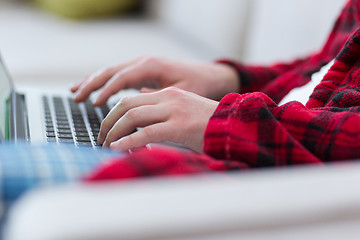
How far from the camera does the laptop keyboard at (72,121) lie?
24.2 inches

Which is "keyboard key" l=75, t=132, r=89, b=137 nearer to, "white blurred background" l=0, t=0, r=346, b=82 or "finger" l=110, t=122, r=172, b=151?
"finger" l=110, t=122, r=172, b=151

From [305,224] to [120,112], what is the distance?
25 centimetres

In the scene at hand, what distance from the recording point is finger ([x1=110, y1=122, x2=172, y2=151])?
18.9 inches

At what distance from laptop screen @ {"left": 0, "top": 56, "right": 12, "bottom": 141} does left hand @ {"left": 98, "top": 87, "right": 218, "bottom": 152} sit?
0.12m

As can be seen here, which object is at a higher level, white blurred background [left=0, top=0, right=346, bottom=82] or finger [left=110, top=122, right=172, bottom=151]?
finger [left=110, top=122, right=172, bottom=151]

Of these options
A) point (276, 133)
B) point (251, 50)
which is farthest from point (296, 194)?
point (251, 50)

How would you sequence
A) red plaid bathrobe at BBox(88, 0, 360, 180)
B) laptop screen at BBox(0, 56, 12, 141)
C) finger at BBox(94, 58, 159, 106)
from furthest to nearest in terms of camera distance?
1. finger at BBox(94, 58, 159, 106)
2. laptop screen at BBox(0, 56, 12, 141)
3. red plaid bathrobe at BBox(88, 0, 360, 180)

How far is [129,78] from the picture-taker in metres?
0.70

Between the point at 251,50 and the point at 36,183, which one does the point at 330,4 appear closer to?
the point at 251,50

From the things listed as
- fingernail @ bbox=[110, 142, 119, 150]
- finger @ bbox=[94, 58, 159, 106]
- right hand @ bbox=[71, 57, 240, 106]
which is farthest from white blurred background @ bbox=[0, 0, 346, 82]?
fingernail @ bbox=[110, 142, 119, 150]

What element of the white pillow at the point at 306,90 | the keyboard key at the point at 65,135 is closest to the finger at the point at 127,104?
the keyboard key at the point at 65,135

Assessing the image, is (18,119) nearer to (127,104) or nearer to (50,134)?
Answer: (50,134)

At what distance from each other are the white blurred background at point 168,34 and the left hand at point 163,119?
614mm

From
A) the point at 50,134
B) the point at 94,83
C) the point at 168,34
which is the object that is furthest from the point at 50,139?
the point at 168,34
